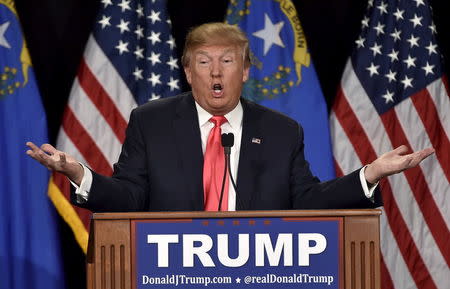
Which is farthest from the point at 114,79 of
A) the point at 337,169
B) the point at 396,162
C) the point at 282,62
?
the point at 396,162

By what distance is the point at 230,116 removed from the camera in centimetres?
284

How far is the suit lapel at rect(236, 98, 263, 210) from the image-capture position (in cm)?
265

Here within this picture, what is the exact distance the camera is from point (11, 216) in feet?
15.8

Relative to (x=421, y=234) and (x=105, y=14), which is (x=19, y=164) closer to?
(x=105, y=14)

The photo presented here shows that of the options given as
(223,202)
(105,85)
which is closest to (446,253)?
(105,85)

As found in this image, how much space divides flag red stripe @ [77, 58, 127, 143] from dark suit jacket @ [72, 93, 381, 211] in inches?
77.7

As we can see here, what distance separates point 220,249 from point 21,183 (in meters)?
2.93

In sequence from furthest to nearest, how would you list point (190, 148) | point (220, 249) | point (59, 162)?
1. point (190, 148)
2. point (59, 162)
3. point (220, 249)

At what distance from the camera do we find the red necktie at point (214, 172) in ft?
8.75

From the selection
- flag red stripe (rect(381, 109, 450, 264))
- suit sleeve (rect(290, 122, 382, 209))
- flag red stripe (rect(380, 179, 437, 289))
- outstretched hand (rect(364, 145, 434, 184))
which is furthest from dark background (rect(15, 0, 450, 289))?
outstretched hand (rect(364, 145, 434, 184))

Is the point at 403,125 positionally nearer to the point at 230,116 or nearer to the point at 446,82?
the point at 446,82

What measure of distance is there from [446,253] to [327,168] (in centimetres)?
92

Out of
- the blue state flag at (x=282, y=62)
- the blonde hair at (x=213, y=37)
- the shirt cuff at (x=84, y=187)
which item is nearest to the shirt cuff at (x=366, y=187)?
the blonde hair at (x=213, y=37)

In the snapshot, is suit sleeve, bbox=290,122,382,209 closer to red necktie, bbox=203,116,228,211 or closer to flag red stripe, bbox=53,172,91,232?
red necktie, bbox=203,116,228,211
